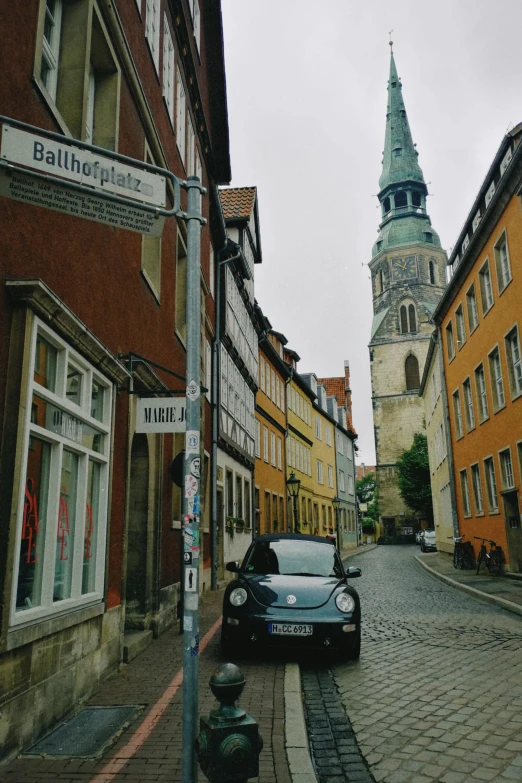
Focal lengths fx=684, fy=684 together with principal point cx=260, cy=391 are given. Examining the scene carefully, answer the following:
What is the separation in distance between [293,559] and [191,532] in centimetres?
616

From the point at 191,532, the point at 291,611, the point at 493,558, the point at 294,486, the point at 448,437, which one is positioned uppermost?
the point at 448,437

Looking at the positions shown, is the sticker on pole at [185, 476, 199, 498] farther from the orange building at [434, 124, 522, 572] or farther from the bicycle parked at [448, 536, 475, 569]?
the bicycle parked at [448, 536, 475, 569]

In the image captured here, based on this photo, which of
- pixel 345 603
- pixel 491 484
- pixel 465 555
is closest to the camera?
pixel 345 603

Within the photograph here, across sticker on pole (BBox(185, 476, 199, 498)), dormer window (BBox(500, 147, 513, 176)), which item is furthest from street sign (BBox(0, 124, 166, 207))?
dormer window (BBox(500, 147, 513, 176))

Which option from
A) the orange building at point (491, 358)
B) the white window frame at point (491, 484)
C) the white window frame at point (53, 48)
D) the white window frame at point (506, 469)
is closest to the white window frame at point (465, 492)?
the orange building at point (491, 358)

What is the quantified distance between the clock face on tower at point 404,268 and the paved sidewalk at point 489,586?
63605 millimetres

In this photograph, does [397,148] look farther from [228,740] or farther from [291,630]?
[228,740]

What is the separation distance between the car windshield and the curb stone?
2336 millimetres

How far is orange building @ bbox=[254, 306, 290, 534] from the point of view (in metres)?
28.8

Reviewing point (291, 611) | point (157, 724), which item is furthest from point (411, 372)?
point (157, 724)

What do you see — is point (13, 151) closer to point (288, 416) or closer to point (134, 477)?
point (134, 477)

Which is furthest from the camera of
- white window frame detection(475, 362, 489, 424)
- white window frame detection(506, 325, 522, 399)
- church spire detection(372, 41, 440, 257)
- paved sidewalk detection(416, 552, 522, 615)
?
church spire detection(372, 41, 440, 257)

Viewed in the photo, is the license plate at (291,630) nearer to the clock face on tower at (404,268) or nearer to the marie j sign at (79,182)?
the marie j sign at (79,182)

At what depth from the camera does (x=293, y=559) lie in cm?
951
